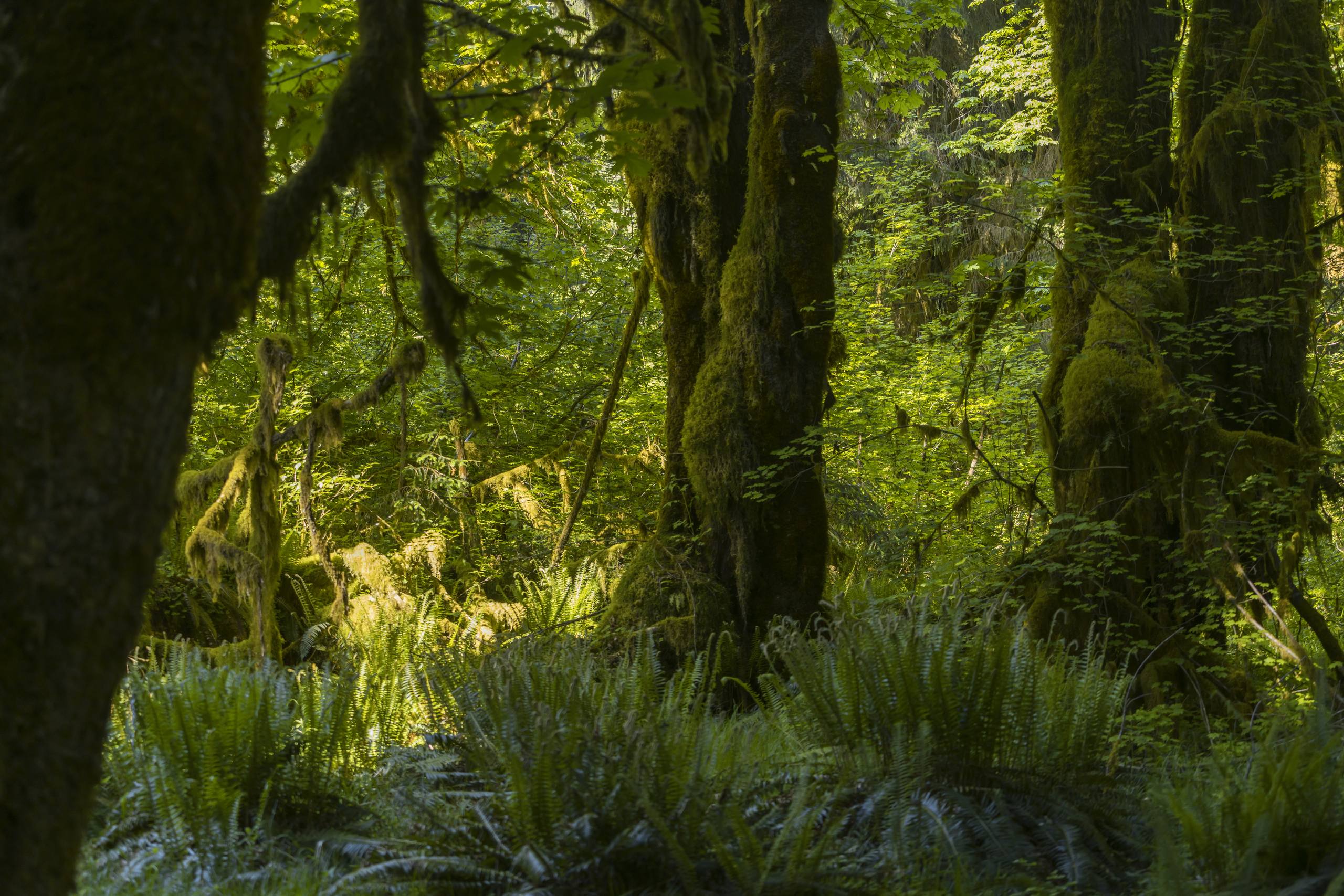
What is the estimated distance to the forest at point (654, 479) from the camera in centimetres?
142

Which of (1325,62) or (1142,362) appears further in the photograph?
(1325,62)

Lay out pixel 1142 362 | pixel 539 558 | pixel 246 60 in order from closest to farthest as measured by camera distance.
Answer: pixel 246 60 < pixel 1142 362 < pixel 539 558

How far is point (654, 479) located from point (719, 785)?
764cm

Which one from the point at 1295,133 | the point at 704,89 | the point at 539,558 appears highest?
the point at 1295,133

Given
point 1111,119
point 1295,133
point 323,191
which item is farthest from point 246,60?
point 1295,133

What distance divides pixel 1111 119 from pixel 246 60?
6425 mm

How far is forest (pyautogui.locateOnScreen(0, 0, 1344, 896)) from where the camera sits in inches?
55.8

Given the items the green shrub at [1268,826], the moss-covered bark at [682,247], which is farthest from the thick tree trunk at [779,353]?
the green shrub at [1268,826]

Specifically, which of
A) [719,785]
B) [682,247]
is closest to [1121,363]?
[682,247]

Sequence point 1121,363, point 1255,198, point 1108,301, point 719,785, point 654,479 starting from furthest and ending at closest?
point 654,479
point 1255,198
point 1108,301
point 1121,363
point 719,785

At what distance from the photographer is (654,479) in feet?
34.4

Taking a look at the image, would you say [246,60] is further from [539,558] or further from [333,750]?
[539,558]

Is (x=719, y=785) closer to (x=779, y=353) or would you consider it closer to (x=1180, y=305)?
(x=779, y=353)

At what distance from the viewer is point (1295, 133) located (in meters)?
6.57
